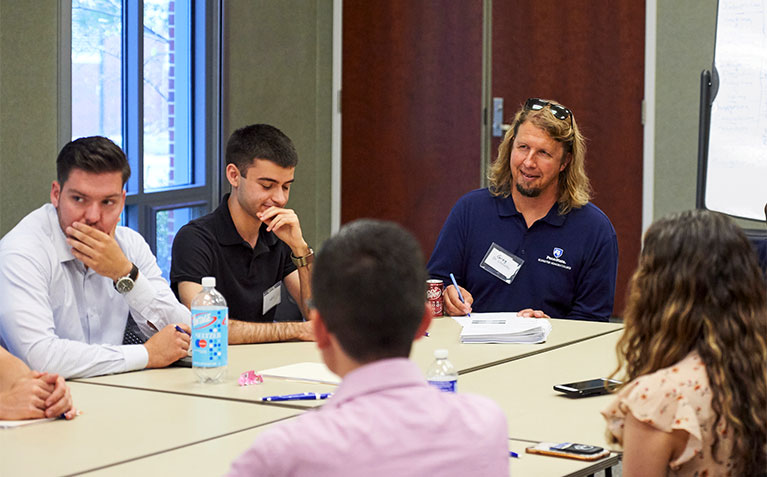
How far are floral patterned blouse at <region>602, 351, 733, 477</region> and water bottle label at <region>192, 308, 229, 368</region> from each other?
1073 millimetres

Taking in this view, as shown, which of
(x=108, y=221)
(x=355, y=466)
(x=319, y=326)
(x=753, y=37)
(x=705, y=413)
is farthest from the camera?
(x=753, y=37)

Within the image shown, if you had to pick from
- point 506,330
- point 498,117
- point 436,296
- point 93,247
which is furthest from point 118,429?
point 498,117

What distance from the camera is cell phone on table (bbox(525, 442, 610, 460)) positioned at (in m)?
1.70

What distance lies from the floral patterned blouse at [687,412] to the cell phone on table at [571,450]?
237 mm

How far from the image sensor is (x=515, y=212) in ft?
11.7

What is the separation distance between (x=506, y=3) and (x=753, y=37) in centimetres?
209

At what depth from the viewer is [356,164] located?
625 cm

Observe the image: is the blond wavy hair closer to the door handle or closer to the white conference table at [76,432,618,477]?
the white conference table at [76,432,618,477]

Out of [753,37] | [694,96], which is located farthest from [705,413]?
[694,96]

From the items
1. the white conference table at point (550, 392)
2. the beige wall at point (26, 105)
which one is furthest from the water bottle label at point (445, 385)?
the beige wall at point (26, 105)

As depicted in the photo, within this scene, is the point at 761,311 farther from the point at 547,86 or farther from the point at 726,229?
the point at 547,86

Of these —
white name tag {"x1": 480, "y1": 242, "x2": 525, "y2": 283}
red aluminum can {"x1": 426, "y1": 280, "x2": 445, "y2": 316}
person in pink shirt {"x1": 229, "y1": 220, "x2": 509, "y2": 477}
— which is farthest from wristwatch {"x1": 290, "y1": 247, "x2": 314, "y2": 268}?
person in pink shirt {"x1": 229, "y1": 220, "x2": 509, "y2": 477}

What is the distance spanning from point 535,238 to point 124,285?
1.54 meters

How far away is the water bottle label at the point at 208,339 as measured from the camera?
2240 mm
